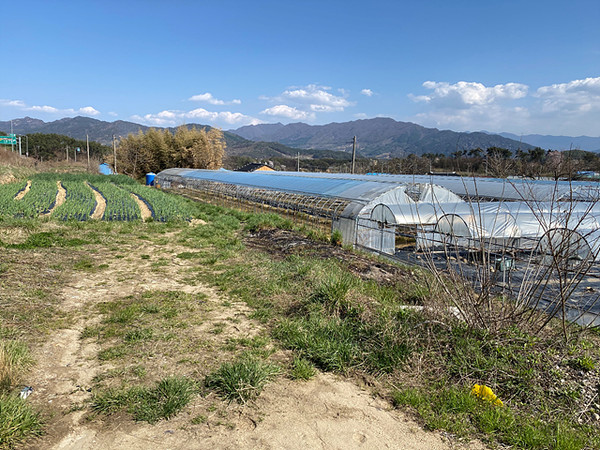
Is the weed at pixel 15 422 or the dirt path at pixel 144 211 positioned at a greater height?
the dirt path at pixel 144 211

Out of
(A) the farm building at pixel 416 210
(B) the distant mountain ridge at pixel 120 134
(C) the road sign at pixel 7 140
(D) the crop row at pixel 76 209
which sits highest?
(B) the distant mountain ridge at pixel 120 134

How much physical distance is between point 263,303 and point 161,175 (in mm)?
32514

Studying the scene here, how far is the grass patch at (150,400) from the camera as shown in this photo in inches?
127

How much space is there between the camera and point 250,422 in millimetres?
3207

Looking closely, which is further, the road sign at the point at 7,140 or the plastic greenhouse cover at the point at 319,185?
the road sign at the point at 7,140

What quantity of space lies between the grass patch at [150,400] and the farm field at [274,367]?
12mm

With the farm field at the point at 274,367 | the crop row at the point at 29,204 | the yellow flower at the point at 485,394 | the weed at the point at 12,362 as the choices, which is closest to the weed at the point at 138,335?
the farm field at the point at 274,367

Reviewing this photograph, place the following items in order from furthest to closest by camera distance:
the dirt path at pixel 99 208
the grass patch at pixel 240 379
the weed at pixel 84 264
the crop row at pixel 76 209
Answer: the dirt path at pixel 99 208 → the crop row at pixel 76 209 → the weed at pixel 84 264 → the grass patch at pixel 240 379

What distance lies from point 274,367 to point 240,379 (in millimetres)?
481

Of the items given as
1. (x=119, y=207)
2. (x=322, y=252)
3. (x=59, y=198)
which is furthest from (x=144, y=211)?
(x=322, y=252)

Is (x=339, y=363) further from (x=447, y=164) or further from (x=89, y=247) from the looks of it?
(x=447, y=164)

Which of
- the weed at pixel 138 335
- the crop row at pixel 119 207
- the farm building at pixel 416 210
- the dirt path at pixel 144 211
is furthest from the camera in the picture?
the dirt path at pixel 144 211

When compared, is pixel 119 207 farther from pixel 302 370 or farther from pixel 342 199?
pixel 302 370

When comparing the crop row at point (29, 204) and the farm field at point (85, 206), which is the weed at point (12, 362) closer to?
the farm field at point (85, 206)
